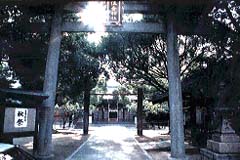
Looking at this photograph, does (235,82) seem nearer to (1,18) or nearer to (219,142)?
(219,142)

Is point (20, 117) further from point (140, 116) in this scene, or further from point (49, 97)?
point (140, 116)

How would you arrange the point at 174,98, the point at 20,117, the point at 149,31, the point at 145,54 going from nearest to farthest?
1. the point at 20,117
2. the point at 174,98
3. the point at 149,31
4. the point at 145,54

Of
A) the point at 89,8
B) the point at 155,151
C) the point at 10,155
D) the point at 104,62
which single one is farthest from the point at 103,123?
the point at 10,155

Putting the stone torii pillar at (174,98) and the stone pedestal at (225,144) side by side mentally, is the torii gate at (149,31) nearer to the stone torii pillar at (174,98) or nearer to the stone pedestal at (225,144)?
the stone torii pillar at (174,98)

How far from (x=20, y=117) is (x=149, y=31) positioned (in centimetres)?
758

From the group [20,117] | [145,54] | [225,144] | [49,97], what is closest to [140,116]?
[145,54]

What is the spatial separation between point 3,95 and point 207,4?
8.45m

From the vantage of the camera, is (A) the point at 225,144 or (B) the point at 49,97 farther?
(B) the point at 49,97

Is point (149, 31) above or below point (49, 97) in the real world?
above

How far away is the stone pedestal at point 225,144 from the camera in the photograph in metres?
12.5

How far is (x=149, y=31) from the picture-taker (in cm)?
1634

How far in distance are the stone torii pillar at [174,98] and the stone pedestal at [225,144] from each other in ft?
5.89

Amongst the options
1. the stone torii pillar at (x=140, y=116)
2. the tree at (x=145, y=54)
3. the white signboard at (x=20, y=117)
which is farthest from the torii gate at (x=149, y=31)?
the stone torii pillar at (x=140, y=116)

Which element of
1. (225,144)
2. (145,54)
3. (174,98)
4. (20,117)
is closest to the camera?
(20,117)
